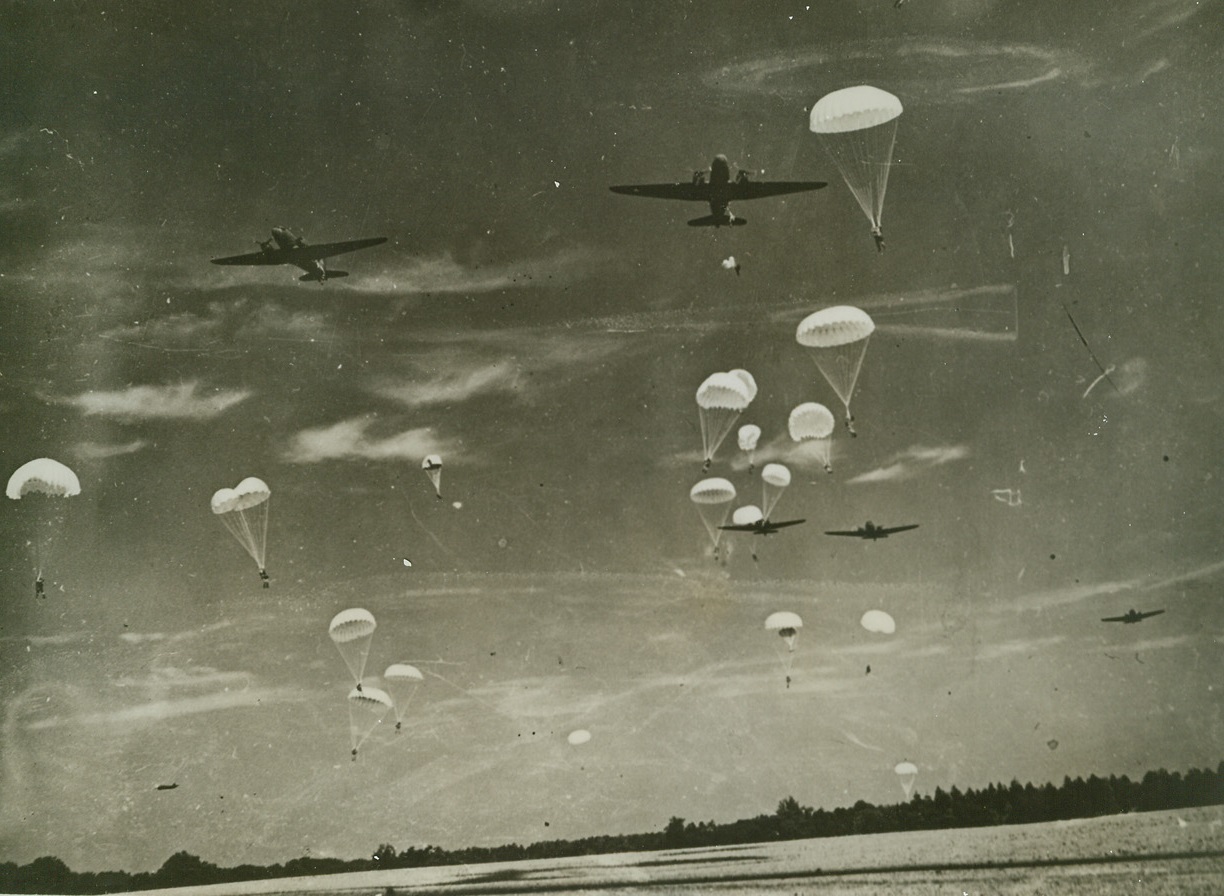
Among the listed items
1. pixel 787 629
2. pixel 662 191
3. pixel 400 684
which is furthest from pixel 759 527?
pixel 400 684

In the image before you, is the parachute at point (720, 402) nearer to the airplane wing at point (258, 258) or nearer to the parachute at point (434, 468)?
the parachute at point (434, 468)

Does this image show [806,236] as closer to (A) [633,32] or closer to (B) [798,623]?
(A) [633,32]

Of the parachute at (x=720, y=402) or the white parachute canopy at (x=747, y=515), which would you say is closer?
the parachute at (x=720, y=402)

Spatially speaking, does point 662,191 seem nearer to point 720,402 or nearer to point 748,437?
point 720,402

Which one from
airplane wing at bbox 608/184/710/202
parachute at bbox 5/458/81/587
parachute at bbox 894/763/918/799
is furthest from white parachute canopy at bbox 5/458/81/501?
parachute at bbox 894/763/918/799

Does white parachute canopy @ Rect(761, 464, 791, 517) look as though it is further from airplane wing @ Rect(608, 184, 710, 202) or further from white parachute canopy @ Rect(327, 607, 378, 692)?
white parachute canopy @ Rect(327, 607, 378, 692)

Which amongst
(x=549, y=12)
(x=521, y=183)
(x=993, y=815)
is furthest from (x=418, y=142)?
(x=993, y=815)

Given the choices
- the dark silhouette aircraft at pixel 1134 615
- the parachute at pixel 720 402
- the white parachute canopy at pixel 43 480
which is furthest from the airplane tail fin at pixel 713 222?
the white parachute canopy at pixel 43 480
